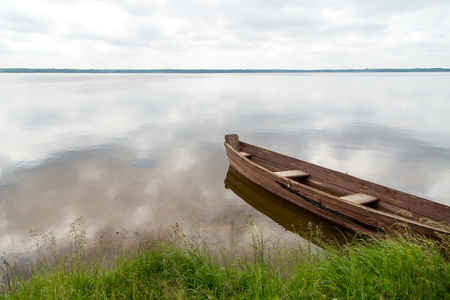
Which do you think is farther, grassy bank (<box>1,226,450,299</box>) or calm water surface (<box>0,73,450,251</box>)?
calm water surface (<box>0,73,450,251</box>)

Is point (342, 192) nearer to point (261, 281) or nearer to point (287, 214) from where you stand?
point (287, 214)

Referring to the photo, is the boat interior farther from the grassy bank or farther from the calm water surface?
the grassy bank

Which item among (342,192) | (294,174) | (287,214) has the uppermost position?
(294,174)

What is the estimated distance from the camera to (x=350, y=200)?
597 centimetres

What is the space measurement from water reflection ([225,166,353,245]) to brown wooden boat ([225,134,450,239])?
169 mm

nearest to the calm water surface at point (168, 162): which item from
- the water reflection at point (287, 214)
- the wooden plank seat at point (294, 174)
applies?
the water reflection at point (287, 214)

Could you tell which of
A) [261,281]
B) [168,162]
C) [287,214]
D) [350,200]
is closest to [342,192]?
[350,200]

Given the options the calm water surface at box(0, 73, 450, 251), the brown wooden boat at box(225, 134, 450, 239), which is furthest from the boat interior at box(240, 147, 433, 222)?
the calm water surface at box(0, 73, 450, 251)

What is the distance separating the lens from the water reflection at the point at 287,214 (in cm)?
588

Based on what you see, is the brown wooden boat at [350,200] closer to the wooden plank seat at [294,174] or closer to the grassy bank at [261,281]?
the wooden plank seat at [294,174]

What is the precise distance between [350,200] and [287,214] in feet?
4.98

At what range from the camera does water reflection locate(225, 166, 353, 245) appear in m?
5.88

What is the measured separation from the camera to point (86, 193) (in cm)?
779

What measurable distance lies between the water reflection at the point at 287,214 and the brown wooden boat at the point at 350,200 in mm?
169
